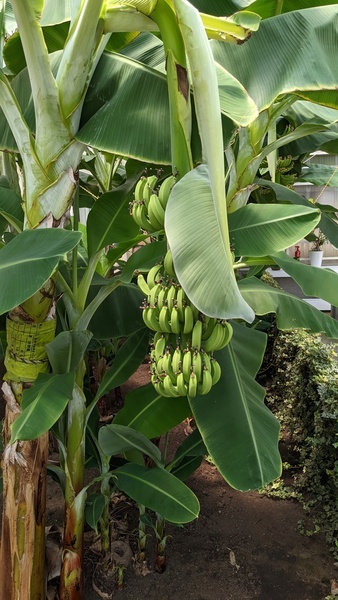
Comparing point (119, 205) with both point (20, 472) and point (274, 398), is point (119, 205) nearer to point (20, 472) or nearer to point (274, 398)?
point (20, 472)

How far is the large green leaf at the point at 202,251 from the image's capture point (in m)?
0.86

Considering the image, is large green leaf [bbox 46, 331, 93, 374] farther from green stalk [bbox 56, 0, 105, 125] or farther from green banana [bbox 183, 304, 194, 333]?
green stalk [bbox 56, 0, 105, 125]

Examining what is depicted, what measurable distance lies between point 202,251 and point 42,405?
2.66ft

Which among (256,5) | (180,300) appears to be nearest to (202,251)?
(180,300)

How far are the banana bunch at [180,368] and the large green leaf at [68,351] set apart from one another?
0.45 m

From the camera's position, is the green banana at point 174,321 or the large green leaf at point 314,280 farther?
the large green leaf at point 314,280

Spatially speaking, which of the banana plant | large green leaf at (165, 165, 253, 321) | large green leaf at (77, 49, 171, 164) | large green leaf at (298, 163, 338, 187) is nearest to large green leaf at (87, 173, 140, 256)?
the banana plant

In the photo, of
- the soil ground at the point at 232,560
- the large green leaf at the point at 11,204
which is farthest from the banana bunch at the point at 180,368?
the soil ground at the point at 232,560

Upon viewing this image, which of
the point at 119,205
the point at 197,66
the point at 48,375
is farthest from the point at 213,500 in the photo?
the point at 197,66

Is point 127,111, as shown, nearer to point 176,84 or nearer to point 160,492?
point 176,84

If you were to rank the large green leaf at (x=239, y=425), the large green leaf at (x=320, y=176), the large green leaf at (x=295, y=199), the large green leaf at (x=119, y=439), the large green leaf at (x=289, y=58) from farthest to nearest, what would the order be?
the large green leaf at (x=320, y=176) < the large green leaf at (x=295, y=199) < the large green leaf at (x=119, y=439) < the large green leaf at (x=239, y=425) < the large green leaf at (x=289, y=58)

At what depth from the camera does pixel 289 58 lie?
54.6 inches

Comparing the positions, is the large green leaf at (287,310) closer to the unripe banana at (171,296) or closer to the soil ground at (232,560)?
the unripe banana at (171,296)

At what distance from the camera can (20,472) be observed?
162 centimetres
